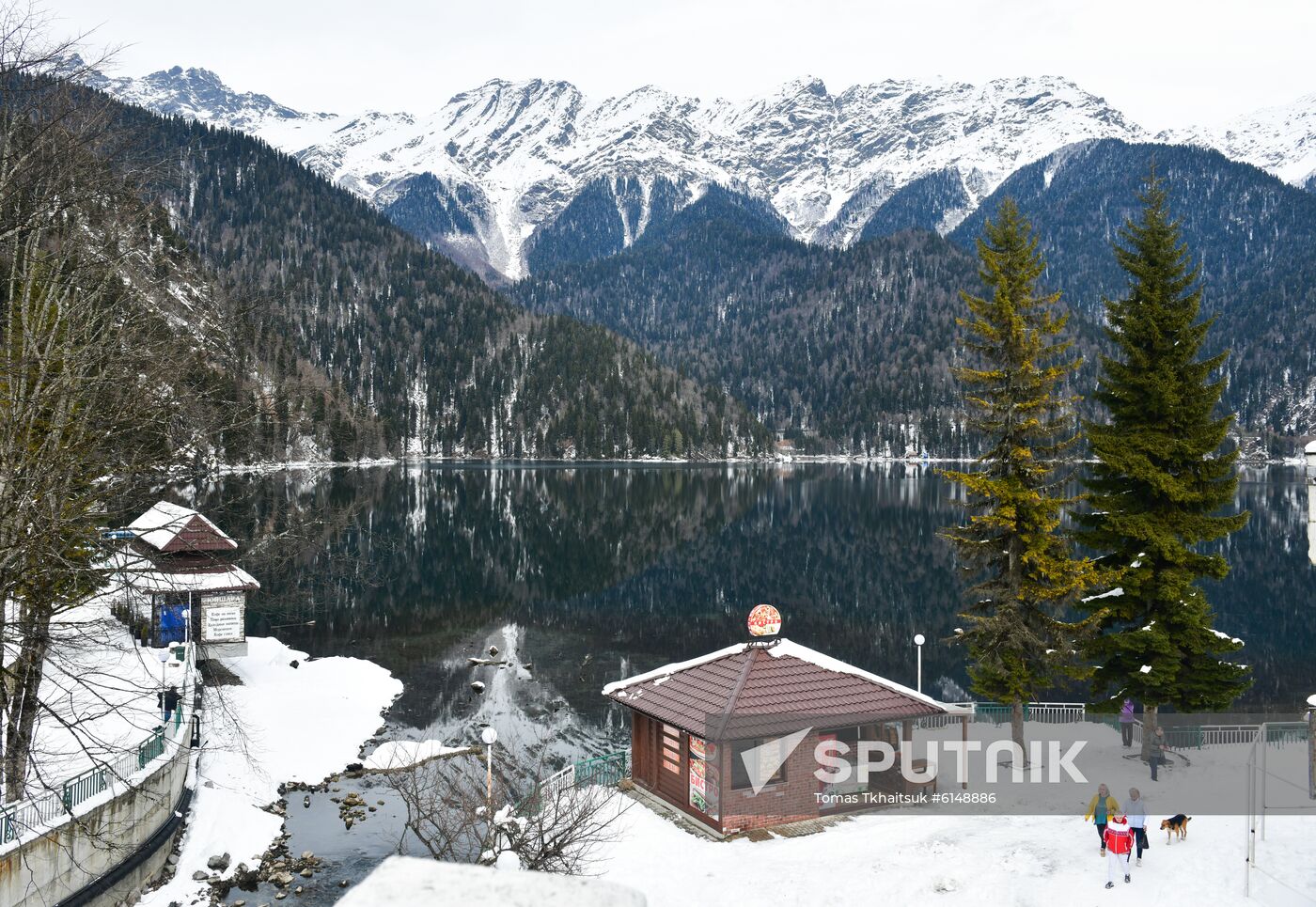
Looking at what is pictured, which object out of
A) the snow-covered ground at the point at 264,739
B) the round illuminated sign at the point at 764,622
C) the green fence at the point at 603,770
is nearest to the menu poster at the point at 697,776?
the green fence at the point at 603,770

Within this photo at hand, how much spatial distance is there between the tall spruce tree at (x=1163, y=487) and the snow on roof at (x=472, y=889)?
28.4 meters

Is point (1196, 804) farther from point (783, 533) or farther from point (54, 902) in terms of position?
point (783, 533)

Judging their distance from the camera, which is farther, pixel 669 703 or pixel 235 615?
pixel 235 615

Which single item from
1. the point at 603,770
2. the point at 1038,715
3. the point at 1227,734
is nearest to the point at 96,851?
the point at 603,770

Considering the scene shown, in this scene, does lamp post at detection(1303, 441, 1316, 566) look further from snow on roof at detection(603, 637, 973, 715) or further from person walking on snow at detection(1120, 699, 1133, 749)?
person walking on snow at detection(1120, 699, 1133, 749)

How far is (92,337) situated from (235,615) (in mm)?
27718

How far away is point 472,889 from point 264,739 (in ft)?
115

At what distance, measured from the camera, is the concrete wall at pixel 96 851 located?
1697 centimetres

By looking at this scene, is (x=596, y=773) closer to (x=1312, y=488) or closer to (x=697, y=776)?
(x=697, y=776)

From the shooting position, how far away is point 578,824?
17797 mm

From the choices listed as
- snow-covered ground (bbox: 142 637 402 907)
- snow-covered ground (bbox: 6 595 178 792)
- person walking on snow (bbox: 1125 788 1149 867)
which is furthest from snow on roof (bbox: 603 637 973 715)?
snow-covered ground (bbox: 6 595 178 792)

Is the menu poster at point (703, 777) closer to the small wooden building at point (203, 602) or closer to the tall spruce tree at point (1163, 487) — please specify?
the tall spruce tree at point (1163, 487)

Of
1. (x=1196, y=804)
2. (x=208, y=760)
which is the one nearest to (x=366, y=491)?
(x=208, y=760)

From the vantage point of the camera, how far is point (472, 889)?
2273mm
